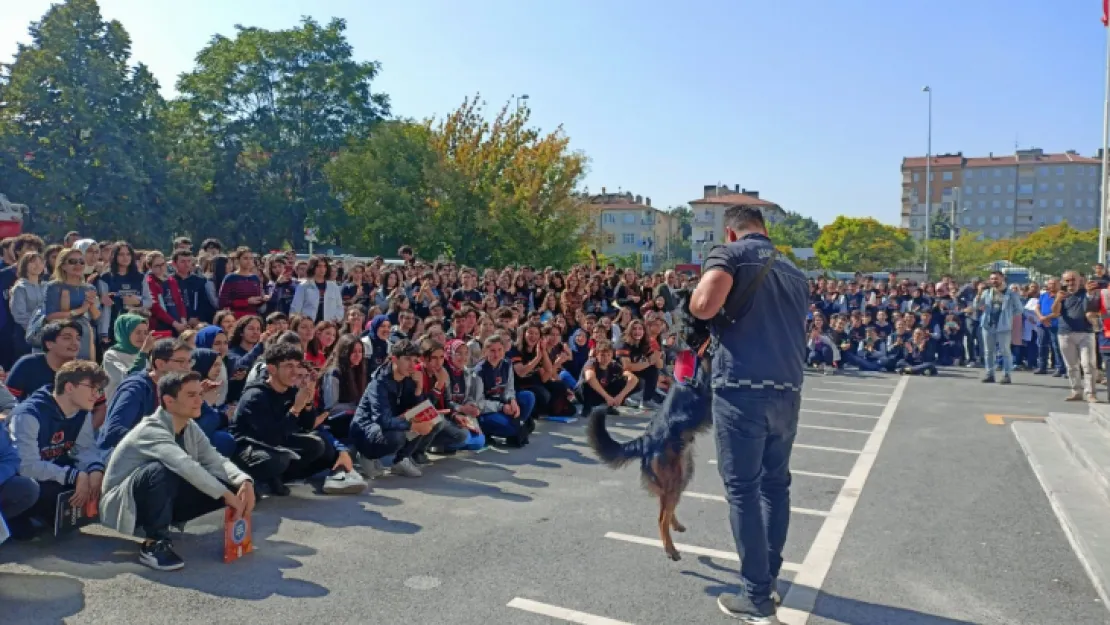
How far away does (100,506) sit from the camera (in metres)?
4.86

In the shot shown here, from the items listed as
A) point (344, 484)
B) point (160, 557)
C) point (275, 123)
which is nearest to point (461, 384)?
point (344, 484)

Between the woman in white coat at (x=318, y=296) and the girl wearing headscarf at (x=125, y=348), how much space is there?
129 inches

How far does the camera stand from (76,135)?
31.4m

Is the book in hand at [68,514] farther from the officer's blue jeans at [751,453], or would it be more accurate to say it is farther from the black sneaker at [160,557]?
the officer's blue jeans at [751,453]

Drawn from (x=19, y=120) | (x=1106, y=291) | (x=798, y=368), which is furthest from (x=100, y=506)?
(x=19, y=120)

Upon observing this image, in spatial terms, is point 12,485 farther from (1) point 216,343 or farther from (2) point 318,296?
(2) point 318,296

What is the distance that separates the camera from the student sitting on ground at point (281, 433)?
19.9 feet

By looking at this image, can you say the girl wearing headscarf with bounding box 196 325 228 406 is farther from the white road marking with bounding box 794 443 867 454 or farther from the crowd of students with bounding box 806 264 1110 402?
the crowd of students with bounding box 806 264 1110 402

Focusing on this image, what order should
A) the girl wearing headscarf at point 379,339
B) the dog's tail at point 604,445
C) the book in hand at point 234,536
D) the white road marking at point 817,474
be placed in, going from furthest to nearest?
the girl wearing headscarf at point 379,339
the white road marking at point 817,474
the dog's tail at point 604,445
the book in hand at point 234,536

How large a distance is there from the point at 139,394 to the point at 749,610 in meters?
4.10

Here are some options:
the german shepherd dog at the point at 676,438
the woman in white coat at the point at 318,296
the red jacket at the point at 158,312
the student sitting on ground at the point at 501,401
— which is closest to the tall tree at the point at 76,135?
the woman in white coat at the point at 318,296

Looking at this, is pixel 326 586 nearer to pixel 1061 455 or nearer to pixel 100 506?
pixel 100 506

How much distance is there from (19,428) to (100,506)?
27.7 inches

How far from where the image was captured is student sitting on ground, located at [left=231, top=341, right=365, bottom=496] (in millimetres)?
6051
